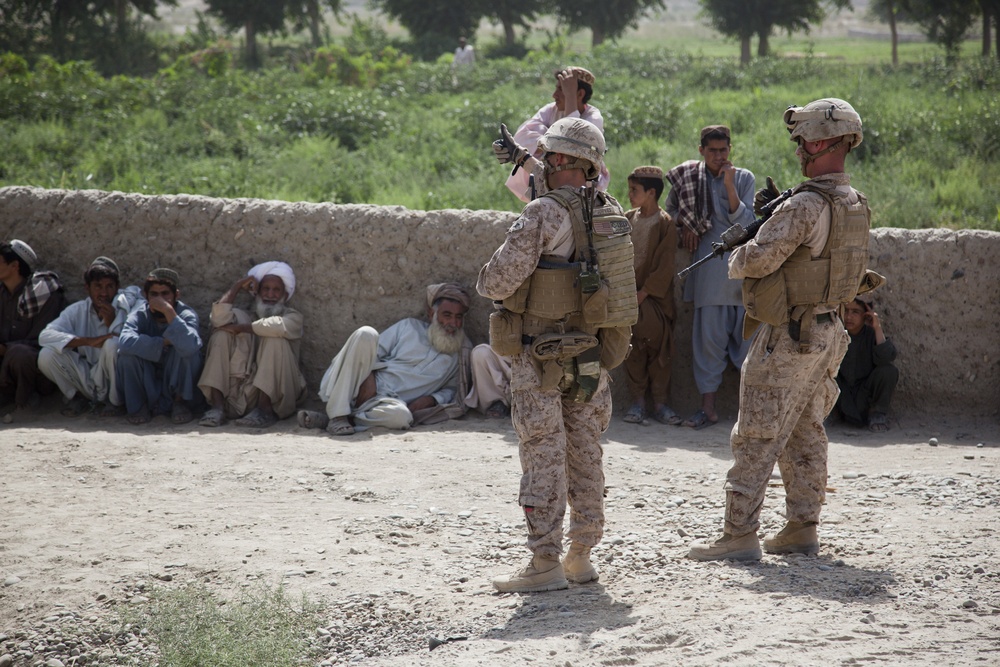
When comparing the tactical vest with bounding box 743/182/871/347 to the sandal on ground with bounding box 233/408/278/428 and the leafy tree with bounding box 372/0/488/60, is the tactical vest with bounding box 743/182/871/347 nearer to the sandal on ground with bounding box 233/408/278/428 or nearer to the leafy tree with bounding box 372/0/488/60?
the sandal on ground with bounding box 233/408/278/428

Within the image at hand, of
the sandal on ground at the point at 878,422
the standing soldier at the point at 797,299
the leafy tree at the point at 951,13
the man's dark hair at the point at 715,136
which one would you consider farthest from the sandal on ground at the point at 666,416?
the leafy tree at the point at 951,13

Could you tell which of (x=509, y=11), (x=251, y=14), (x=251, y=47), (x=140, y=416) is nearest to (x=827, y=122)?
(x=140, y=416)

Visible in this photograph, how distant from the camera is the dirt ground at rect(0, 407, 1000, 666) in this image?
10.8ft

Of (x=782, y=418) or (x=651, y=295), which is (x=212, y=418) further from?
(x=782, y=418)

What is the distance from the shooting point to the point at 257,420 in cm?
648

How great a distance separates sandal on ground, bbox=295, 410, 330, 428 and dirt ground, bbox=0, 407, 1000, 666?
3.9 inches

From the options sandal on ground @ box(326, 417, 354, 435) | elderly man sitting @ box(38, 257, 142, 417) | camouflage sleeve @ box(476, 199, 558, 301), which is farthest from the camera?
elderly man sitting @ box(38, 257, 142, 417)

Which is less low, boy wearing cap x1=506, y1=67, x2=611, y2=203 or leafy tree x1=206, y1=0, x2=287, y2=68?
leafy tree x1=206, y1=0, x2=287, y2=68

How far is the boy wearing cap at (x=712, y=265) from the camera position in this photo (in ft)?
20.8

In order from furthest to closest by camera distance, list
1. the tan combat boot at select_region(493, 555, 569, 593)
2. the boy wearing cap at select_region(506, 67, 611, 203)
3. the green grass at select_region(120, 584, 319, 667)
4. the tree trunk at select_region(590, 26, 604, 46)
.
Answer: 1. the tree trunk at select_region(590, 26, 604, 46)
2. the boy wearing cap at select_region(506, 67, 611, 203)
3. the tan combat boot at select_region(493, 555, 569, 593)
4. the green grass at select_region(120, 584, 319, 667)

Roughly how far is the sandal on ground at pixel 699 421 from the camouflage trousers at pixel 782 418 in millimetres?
2231

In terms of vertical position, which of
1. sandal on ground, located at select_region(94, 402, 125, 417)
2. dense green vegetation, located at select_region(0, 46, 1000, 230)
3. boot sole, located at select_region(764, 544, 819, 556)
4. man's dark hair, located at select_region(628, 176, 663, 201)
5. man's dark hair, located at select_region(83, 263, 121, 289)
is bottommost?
boot sole, located at select_region(764, 544, 819, 556)

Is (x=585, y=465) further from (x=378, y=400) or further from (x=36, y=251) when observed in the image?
(x=36, y=251)

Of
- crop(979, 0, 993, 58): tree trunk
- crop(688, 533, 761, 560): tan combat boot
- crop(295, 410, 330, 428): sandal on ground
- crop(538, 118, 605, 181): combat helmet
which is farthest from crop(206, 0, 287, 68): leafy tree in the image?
crop(688, 533, 761, 560): tan combat boot
